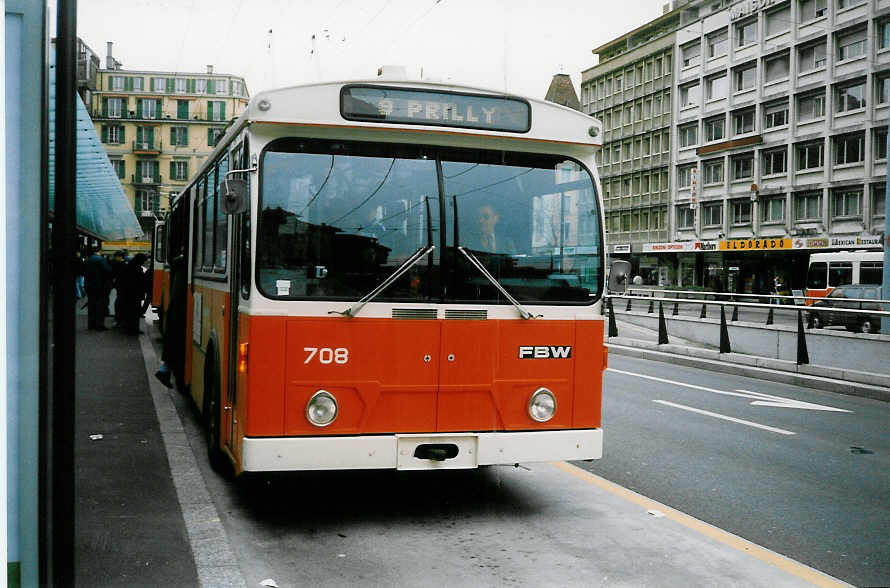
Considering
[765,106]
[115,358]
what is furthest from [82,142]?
[765,106]

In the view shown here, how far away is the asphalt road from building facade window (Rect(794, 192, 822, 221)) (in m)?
41.8

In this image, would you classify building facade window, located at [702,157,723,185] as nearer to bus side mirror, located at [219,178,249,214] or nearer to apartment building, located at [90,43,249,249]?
apartment building, located at [90,43,249,249]

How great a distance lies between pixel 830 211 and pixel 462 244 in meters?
50.0

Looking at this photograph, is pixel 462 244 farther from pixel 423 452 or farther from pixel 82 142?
pixel 82 142

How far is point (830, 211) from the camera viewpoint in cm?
5109

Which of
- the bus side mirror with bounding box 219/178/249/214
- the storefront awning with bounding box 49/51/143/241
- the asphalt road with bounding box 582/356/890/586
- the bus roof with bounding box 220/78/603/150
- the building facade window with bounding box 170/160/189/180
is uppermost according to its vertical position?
the building facade window with bounding box 170/160/189/180

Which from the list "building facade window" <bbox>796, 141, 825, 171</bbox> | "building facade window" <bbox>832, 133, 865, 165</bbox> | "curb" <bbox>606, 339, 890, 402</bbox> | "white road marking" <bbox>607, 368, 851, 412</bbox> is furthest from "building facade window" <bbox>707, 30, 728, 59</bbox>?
"white road marking" <bbox>607, 368, 851, 412</bbox>

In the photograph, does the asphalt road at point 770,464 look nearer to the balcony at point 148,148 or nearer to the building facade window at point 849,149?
the building facade window at point 849,149

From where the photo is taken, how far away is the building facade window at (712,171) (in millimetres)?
61219

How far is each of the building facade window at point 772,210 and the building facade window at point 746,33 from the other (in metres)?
10.1

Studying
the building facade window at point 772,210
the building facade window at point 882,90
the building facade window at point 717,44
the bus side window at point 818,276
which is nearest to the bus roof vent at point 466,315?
the bus side window at point 818,276

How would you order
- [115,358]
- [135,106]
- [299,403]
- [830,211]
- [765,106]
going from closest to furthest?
[299,403] < [115,358] < [830,211] < [765,106] < [135,106]

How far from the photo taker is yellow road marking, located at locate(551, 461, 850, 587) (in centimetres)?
515

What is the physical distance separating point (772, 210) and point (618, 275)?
5289cm
